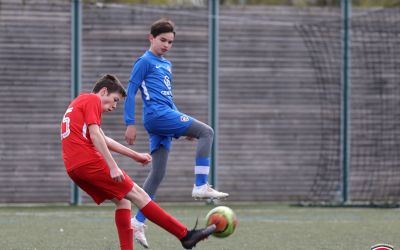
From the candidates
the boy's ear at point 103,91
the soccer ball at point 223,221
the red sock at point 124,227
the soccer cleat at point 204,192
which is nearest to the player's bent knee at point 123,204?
the red sock at point 124,227

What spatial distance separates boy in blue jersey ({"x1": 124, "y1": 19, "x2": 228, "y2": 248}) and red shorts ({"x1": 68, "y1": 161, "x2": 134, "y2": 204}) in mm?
1438

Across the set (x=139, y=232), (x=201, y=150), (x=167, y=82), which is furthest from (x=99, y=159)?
(x=167, y=82)

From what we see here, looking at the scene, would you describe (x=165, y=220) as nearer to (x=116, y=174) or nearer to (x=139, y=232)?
(x=116, y=174)

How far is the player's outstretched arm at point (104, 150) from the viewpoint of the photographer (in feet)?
24.5

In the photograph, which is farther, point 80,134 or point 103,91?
point 103,91

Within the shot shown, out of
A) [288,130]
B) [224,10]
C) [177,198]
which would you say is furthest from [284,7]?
[177,198]

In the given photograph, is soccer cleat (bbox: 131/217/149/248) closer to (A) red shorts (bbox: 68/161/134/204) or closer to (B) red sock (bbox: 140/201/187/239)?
(B) red sock (bbox: 140/201/187/239)

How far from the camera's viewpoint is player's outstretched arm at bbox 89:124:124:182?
7453 mm

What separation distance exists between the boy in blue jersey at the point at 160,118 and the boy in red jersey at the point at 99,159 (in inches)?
54.6

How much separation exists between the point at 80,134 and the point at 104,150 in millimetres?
322

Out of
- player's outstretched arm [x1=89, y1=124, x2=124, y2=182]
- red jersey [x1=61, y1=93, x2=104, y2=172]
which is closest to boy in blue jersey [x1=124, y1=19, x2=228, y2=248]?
red jersey [x1=61, y1=93, x2=104, y2=172]

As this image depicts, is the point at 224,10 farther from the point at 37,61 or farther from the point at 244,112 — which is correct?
the point at 37,61

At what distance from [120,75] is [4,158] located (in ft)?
7.29

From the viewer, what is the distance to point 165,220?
25.6ft
